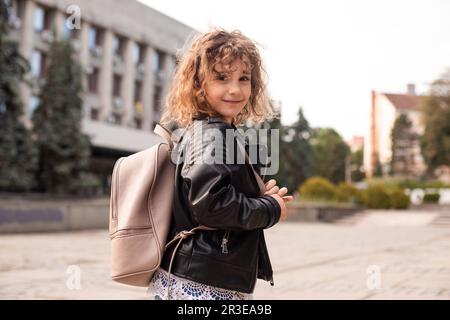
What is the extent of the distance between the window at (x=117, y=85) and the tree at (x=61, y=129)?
12.4 m

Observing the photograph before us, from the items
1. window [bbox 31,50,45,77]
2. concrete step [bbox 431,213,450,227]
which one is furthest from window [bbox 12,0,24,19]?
concrete step [bbox 431,213,450,227]

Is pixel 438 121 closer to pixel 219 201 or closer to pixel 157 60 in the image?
pixel 157 60

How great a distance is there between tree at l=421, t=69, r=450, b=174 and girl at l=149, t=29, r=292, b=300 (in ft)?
172

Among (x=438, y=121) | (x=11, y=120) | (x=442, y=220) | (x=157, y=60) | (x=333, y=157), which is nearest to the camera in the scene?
(x=11, y=120)

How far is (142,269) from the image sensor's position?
1719 millimetres

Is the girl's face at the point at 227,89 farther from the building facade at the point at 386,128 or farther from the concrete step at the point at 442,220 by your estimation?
the building facade at the point at 386,128

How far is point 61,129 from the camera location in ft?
75.0

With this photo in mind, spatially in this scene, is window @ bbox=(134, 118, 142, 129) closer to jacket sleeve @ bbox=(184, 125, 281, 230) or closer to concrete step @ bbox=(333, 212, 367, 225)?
concrete step @ bbox=(333, 212, 367, 225)

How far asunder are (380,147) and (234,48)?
81.4 meters

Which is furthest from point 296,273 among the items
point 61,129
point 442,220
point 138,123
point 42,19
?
point 138,123

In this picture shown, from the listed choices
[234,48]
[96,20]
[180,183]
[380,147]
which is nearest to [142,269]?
[180,183]

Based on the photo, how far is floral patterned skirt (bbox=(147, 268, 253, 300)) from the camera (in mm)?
1706

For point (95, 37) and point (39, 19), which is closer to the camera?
point (39, 19)

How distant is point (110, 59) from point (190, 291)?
34.0m
